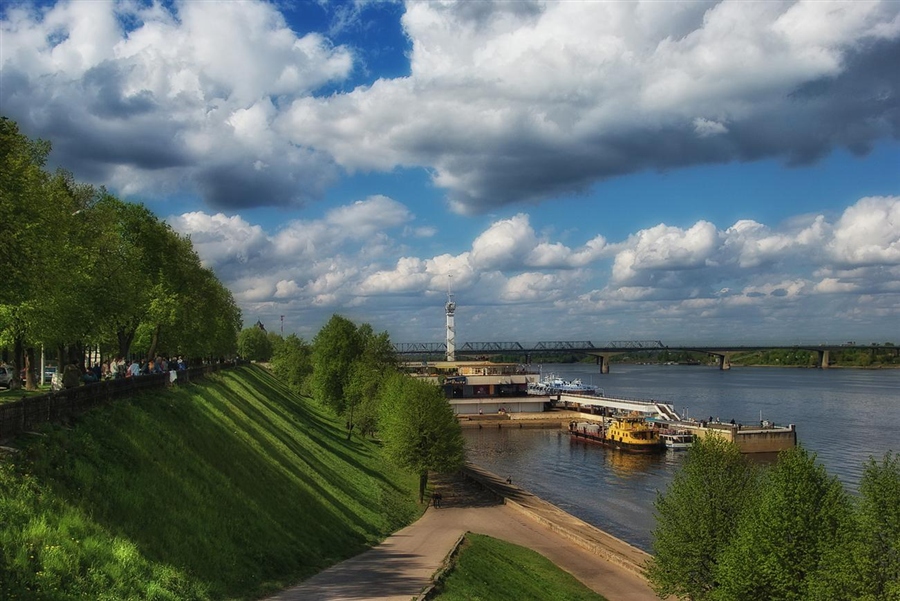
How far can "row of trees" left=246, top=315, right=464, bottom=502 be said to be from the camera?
58.6 metres

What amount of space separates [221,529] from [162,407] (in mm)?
9159

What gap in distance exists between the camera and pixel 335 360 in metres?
93.3

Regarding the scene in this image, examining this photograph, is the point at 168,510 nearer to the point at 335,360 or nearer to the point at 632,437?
the point at 335,360

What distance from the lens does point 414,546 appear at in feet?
125

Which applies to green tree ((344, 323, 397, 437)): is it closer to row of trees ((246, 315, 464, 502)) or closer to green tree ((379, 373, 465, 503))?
row of trees ((246, 315, 464, 502))

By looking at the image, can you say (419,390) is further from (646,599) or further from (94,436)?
(94,436)

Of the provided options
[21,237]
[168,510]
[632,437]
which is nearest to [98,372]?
[21,237]

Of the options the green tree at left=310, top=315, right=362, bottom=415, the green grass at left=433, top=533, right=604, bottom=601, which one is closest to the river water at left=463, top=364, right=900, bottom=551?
the green grass at left=433, top=533, right=604, bottom=601

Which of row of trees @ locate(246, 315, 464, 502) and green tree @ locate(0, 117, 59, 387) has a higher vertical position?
green tree @ locate(0, 117, 59, 387)

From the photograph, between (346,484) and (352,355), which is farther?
(352,355)

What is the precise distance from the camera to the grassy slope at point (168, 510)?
1880 cm

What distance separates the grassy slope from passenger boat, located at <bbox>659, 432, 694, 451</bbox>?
6945 cm

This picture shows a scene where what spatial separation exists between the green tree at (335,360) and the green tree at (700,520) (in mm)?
57749

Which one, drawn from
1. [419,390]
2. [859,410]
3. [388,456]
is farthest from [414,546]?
[859,410]
